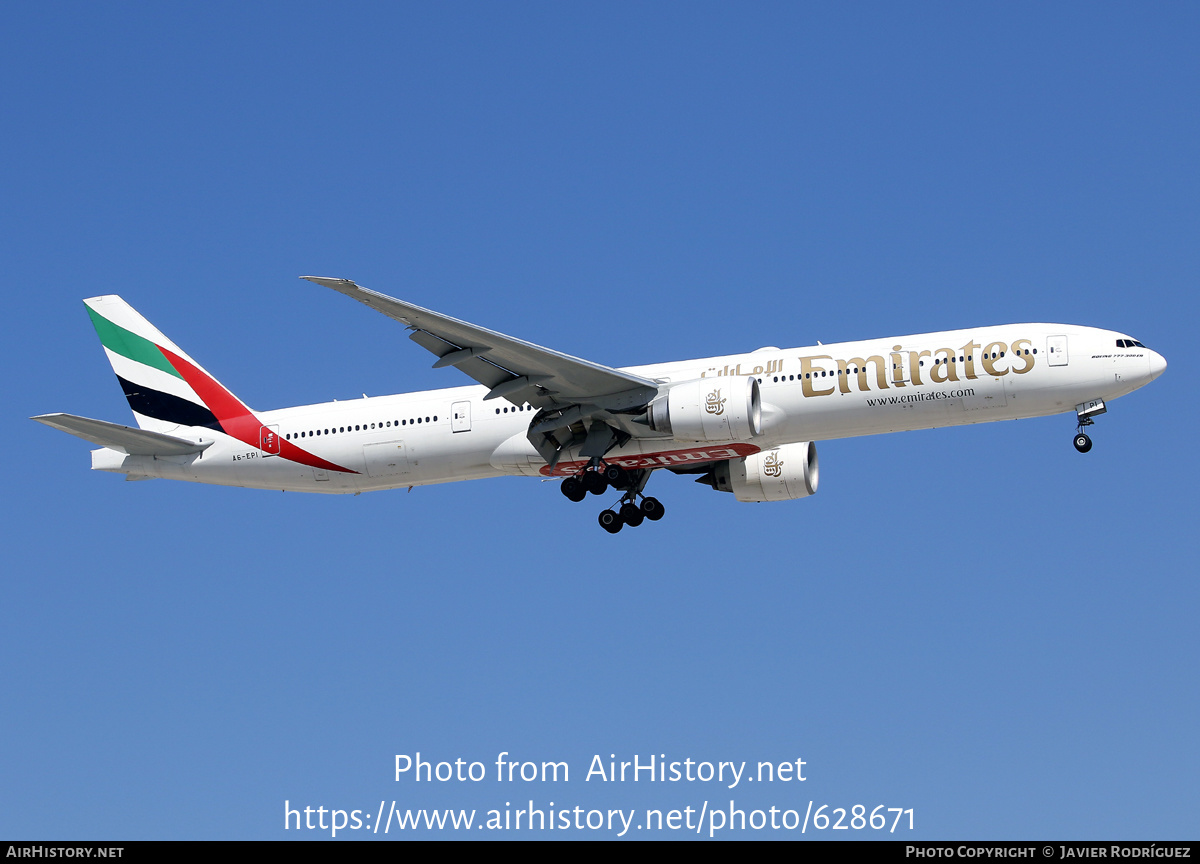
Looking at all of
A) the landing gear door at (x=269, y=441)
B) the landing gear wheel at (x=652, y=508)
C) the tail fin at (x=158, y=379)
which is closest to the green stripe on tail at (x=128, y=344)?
the tail fin at (x=158, y=379)

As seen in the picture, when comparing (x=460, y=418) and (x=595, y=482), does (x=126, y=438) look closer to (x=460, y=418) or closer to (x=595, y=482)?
(x=460, y=418)

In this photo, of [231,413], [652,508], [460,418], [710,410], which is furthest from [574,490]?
[231,413]

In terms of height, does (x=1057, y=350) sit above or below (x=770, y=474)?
above

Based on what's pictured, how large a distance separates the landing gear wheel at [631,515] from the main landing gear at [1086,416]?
36.0 feet

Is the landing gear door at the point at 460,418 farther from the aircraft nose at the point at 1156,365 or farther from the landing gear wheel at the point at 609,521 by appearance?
the aircraft nose at the point at 1156,365

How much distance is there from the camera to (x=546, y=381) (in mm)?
32094

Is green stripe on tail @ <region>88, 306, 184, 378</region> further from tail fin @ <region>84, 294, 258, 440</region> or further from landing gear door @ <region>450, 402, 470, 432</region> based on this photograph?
landing gear door @ <region>450, 402, 470, 432</region>

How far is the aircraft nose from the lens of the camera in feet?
102

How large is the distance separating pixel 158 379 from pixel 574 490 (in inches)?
498

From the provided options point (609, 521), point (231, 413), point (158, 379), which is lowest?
point (609, 521)

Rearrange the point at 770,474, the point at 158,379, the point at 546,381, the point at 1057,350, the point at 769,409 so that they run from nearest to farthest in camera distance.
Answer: the point at 1057,350 < the point at 769,409 < the point at 546,381 < the point at 770,474 < the point at 158,379

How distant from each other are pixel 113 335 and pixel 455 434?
38.9ft

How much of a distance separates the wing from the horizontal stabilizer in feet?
29.3

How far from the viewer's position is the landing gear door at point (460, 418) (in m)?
34.1
